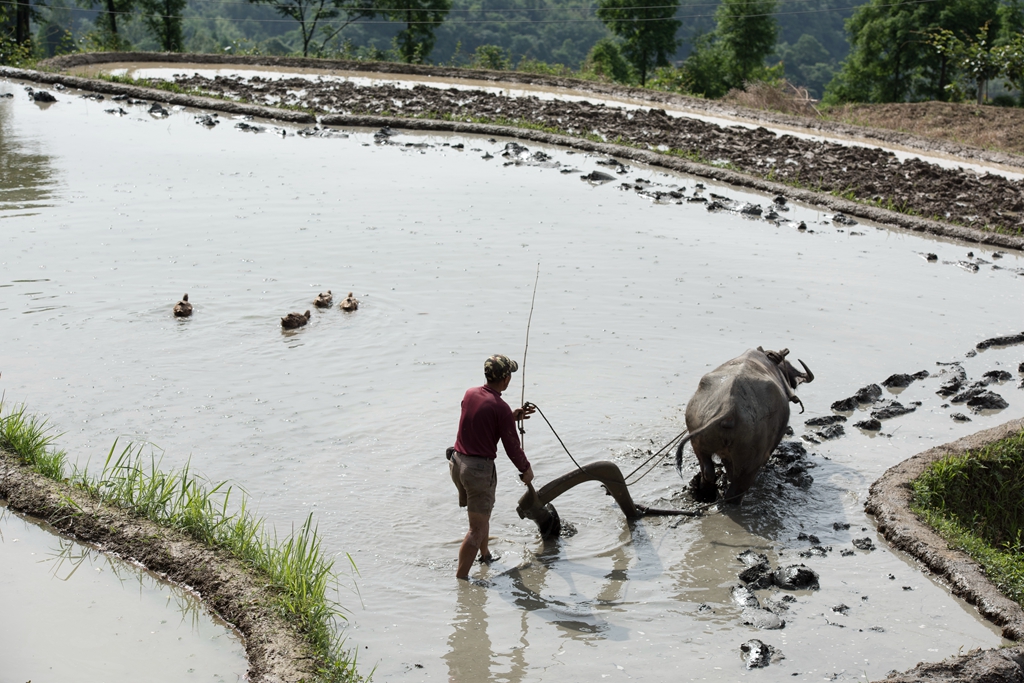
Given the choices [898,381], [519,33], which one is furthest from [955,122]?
[519,33]

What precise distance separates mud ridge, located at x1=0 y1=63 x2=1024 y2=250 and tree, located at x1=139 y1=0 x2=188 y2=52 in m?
13.8

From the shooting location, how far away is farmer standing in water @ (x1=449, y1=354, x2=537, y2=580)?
17.6 feet

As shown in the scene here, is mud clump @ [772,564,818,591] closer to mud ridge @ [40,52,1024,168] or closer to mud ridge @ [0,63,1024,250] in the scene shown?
mud ridge @ [0,63,1024,250]

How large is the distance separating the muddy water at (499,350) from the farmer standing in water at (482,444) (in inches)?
13.2

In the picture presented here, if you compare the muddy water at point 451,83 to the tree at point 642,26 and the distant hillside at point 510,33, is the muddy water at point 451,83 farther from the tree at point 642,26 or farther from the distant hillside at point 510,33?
the distant hillside at point 510,33

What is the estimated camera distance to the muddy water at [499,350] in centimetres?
514

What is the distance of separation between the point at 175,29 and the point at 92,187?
28.4m

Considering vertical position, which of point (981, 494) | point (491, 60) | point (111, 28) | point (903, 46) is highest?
point (903, 46)

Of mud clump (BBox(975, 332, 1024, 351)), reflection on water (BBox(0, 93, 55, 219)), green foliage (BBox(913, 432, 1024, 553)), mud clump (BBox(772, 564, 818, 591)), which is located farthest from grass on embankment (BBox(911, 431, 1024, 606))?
reflection on water (BBox(0, 93, 55, 219))

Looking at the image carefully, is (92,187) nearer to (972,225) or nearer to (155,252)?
(155,252)

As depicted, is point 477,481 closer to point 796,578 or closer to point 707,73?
point 796,578

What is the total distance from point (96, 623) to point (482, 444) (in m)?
2.18

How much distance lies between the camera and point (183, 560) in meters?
5.19

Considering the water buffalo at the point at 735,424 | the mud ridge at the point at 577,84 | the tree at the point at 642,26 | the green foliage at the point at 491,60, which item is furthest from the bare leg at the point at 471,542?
the tree at the point at 642,26
